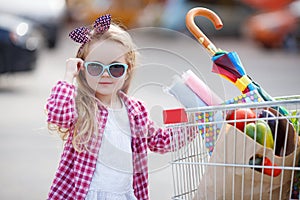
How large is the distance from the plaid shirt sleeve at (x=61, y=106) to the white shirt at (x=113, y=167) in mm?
205

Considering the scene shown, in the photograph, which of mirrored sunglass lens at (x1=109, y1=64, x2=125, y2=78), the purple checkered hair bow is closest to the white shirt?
mirrored sunglass lens at (x1=109, y1=64, x2=125, y2=78)

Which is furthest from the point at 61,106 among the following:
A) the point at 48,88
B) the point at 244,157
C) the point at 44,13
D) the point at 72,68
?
the point at 44,13

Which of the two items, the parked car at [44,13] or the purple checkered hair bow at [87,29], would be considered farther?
the parked car at [44,13]

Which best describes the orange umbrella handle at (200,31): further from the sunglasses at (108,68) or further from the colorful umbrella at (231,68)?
the sunglasses at (108,68)

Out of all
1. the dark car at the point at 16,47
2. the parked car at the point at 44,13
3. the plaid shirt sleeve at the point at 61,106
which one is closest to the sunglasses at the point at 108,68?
the plaid shirt sleeve at the point at 61,106

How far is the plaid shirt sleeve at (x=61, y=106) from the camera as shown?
352cm

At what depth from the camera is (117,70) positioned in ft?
11.6

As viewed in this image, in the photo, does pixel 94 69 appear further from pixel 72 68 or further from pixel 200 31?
pixel 200 31

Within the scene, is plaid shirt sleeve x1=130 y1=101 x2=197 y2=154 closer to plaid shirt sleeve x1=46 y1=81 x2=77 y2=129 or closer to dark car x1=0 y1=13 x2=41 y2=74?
plaid shirt sleeve x1=46 y1=81 x2=77 y2=129

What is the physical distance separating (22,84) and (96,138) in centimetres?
963

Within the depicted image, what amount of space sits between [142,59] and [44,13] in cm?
1558

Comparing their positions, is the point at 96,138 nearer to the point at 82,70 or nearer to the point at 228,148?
the point at 82,70

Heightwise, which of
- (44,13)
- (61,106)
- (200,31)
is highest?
(44,13)

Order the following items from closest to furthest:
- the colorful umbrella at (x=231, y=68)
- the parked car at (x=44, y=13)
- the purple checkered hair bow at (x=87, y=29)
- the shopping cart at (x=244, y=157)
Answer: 1. the shopping cart at (x=244, y=157)
2. the colorful umbrella at (x=231, y=68)
3. the purple checkered hair bow at (x=87, y=29)
4. the parked car at (x=44, y=13)
